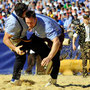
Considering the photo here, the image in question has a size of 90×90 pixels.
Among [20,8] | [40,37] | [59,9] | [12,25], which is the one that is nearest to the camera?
[20,8]

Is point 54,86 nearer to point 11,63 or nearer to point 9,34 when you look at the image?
point 9,34

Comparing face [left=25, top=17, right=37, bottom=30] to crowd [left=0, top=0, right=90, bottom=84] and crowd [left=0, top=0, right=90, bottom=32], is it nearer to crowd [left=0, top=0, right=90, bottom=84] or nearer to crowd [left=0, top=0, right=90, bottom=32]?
crowd [left=0, top=0, right=90, bottom=84]

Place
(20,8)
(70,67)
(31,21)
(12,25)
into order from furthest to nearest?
(70,67)
(12,25)
(20,8)
(31,21)

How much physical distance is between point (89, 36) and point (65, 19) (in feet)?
15.6

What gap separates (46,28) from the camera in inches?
176

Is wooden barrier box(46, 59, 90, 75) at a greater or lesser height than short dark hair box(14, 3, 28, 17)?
lesser

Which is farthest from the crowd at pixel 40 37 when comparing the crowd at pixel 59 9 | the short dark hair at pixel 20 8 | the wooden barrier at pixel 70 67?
the crowd at pixel 59 9

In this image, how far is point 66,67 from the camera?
7.60m

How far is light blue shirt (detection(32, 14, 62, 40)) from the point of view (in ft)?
14.5

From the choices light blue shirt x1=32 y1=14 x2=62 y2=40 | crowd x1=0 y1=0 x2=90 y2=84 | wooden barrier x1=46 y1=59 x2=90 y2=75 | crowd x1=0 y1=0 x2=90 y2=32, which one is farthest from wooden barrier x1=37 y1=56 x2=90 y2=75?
light blue shirt x1=32 y1=14 x2=62 y2=40

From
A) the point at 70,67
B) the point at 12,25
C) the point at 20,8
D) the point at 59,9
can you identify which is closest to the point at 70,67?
the point at 70,67

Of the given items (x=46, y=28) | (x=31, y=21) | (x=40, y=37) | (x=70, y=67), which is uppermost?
(x=31, y=21)

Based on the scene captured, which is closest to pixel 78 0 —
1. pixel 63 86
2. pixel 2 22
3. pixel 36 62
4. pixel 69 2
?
pixel 69 2

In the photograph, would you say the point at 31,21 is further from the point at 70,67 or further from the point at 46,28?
the point at 70,67
